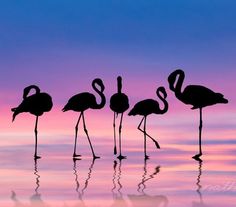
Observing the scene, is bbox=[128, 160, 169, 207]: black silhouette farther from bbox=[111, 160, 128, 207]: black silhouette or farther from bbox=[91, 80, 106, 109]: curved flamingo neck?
bbox=[91, 80, 106, 109]: curved flamingo neck

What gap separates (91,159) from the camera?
20875 millimetres

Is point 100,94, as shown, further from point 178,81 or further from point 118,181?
point 118,181

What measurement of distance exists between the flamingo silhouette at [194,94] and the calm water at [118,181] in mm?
2132

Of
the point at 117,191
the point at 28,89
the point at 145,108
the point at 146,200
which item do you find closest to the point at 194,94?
the point at 145,108

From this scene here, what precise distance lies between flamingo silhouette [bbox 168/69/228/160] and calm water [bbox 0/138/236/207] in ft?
6.99

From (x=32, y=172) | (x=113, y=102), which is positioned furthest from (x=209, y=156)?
(x=32, y=172)

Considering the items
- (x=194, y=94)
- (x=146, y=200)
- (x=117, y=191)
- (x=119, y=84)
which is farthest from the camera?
(x=119, y=84)

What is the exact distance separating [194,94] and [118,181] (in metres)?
8.57

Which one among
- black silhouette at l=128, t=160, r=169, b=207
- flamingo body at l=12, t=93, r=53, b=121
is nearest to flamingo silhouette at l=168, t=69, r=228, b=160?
flamingo body at l=12, t=93, r=53, b=121

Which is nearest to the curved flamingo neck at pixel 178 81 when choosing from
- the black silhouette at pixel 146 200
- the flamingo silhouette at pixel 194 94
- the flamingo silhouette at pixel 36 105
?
the flamingo silhouette at pixel 194 94

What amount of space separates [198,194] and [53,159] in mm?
8397

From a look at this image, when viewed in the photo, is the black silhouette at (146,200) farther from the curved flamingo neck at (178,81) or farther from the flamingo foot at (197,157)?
the curved flamingo neck at (178,81)

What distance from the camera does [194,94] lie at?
896 inches

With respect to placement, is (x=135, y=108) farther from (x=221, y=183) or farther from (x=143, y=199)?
(x=143, y=199)
